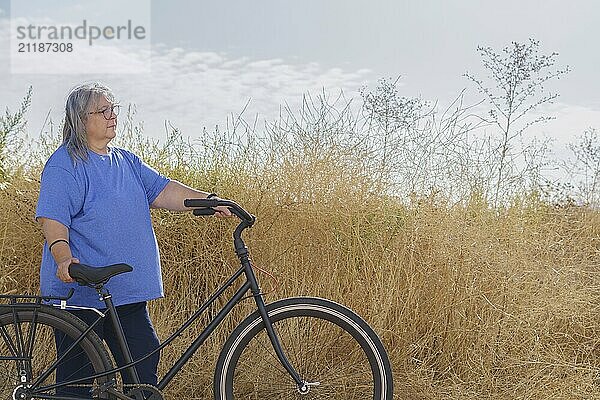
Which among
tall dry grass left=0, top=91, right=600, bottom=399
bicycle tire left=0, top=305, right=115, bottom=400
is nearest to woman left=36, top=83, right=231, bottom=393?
bicycle tire left=0, top=305, right=115, bottom=400

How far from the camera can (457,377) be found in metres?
4.11

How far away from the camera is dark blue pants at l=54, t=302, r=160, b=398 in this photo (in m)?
3.06

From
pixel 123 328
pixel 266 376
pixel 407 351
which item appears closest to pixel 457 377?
pixel 407 351

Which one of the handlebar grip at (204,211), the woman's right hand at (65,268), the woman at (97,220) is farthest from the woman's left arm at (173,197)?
the woman's right hand at (65,268)

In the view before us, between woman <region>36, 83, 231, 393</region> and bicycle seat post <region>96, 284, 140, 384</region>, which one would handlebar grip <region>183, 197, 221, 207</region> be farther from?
bicycle seat post <region>96, 284, 140, 384</region>

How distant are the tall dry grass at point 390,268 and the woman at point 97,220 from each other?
3.08 feet

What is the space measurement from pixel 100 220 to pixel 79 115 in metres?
0.42

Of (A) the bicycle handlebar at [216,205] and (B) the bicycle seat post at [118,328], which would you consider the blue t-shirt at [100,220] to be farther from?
(A) the bicycle handlebar at [216,205]

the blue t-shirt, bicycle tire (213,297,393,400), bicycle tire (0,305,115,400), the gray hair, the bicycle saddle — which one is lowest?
bicycle tire (213,297,393,400)

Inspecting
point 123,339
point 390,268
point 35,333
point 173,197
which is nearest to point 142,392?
point 123,339

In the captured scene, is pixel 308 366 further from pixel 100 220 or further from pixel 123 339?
pixel 100 220

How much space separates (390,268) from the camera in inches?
166

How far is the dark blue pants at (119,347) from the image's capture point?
10.0 feet

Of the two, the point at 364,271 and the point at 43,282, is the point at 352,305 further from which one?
the point at 43,282
